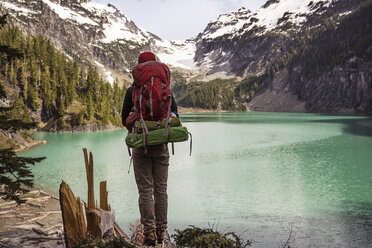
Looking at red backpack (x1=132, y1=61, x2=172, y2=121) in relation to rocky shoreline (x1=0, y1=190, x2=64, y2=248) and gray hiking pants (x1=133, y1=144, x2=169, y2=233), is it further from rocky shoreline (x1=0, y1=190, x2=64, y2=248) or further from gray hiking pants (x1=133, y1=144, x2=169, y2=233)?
rocky shoreline (x1=0, y1=190, x2=64, y2=248)

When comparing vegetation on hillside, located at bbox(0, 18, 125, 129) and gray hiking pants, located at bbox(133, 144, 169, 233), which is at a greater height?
vegetation on hillside, located at bbox(0, 18, 125, 129)

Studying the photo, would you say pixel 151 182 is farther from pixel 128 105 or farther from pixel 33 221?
pixel 33 221

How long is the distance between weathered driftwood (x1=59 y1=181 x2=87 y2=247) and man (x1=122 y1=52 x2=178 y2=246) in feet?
3.43

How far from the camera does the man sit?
16.0 feet

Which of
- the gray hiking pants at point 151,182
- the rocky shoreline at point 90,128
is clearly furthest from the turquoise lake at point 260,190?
the rocky shoreline at point 90,128

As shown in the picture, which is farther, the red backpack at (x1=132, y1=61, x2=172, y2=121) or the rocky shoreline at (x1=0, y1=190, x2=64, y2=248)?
the rocky shoreline at (x1=0, y1=190, x2=64, y2=248)

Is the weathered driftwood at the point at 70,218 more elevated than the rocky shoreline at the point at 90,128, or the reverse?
the weathered driftwood at the point at 70,218

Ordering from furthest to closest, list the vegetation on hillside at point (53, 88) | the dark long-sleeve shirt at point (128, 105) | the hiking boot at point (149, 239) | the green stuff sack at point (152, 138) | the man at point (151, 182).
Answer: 1. the vegetation on hillside at point (53, 88)
2. the dark long-sleeve shirt at point (128, 105)
3. the man at point (151, 182)
4. the hiking boot at point (149, 239)
5. the green stuff sack at point (152, 138)

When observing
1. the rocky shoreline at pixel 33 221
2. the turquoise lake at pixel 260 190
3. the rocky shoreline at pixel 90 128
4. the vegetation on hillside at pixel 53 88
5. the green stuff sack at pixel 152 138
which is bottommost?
the turquoise lake at pixel 260 190

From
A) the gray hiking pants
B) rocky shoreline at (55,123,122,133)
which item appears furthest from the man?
rocky shoreline at (55,123,122,133)

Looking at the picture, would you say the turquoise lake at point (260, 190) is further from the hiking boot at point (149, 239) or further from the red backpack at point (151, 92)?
the red backpack at point (151, 92)

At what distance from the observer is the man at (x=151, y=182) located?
4863 millimetres

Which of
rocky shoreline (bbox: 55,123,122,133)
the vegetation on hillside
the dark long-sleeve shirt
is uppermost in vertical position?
the vegetation on hillside

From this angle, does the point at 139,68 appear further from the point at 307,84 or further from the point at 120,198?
the point at 307,84
